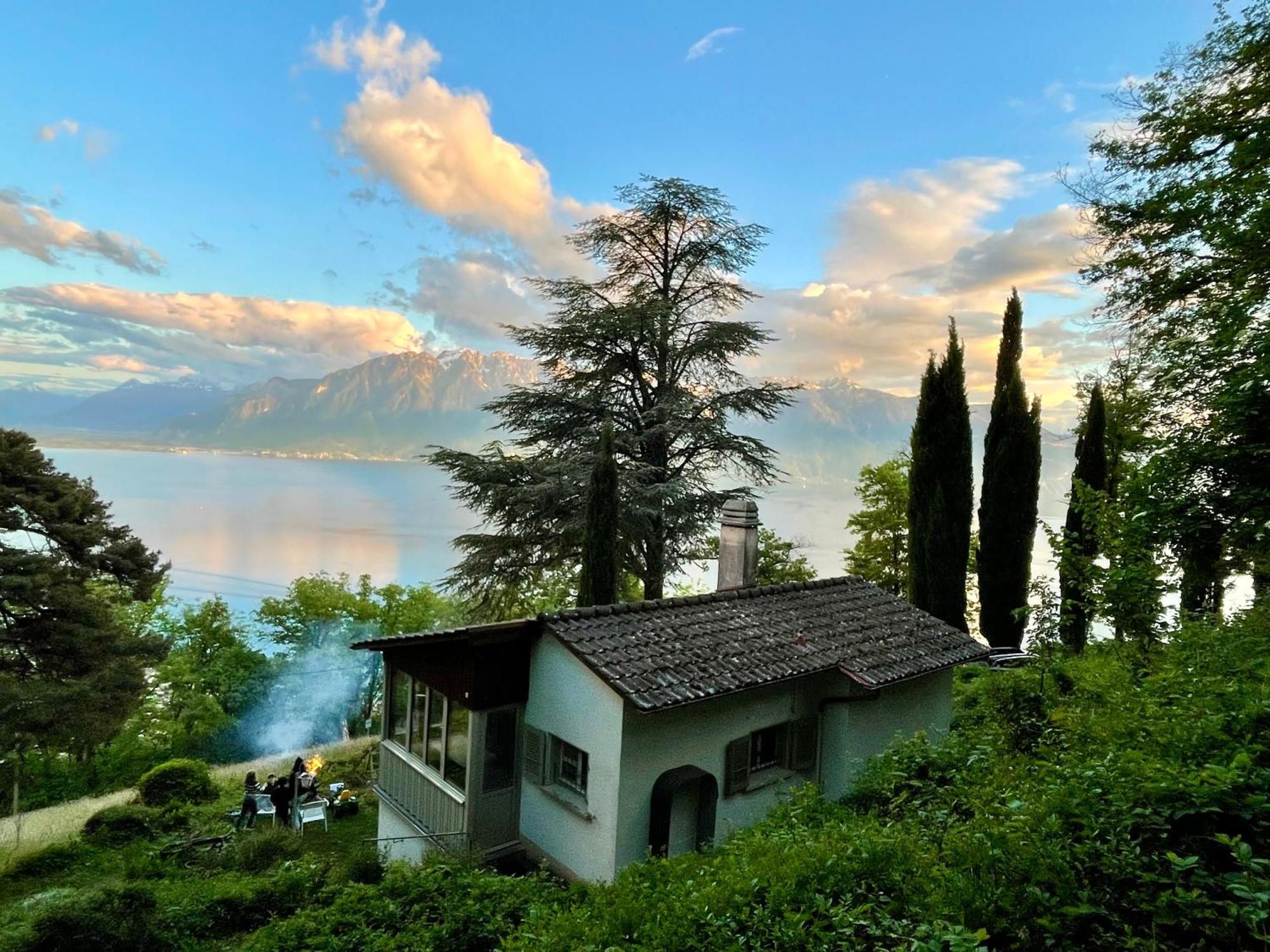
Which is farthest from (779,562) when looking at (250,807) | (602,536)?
(250,807)

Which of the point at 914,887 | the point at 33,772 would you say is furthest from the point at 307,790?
the point at 33,772

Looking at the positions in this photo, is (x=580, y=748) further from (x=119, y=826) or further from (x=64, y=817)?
(x=64, y=817)

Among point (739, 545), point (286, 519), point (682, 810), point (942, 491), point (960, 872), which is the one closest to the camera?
point (960, 872)

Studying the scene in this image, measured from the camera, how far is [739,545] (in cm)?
1159

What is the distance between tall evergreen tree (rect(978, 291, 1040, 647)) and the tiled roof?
10727mm

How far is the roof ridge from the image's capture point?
8.09 metres

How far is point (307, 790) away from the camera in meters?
11.8

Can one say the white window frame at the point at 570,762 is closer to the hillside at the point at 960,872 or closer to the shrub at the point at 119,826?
the hillside at the point at 960,872

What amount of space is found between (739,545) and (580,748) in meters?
5.15

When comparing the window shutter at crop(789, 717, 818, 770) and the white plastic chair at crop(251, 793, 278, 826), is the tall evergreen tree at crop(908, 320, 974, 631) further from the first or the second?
the white plastic chair at crop(251, 793, 278, 826)

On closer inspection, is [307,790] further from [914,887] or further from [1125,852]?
[1125,852]

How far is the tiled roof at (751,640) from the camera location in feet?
24.2

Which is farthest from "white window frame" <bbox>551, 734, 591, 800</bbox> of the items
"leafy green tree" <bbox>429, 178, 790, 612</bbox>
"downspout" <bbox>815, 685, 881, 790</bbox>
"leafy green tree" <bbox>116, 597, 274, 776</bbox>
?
"leafy green tree" <bbox>116, 597, 274, 776</bbox>

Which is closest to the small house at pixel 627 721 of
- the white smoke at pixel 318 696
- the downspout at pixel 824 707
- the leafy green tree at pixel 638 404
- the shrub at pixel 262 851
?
the downspout at pixel 824 707
